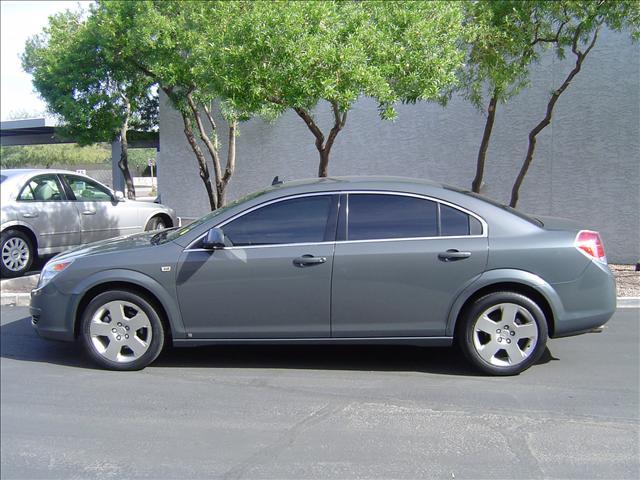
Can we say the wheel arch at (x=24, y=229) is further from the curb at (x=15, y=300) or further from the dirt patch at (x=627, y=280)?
the dirt patch at (x=627, y=280)

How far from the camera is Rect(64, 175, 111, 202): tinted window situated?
10125 mm

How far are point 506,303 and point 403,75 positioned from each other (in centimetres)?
398

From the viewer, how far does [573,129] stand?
11.1m

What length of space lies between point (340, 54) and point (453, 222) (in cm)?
322

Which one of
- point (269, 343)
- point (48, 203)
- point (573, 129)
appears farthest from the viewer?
point (573, 129)

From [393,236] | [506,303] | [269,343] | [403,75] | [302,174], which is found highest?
[403,75]

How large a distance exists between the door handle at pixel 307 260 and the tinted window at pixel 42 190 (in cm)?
602

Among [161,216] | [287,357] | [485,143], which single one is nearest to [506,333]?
[287,357]

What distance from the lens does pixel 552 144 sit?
11.2 metres

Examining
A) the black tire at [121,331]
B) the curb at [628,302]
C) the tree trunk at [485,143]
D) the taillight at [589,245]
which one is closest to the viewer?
the taillight at [589,245]

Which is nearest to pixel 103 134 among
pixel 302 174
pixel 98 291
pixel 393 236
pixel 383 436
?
pixel 302 174

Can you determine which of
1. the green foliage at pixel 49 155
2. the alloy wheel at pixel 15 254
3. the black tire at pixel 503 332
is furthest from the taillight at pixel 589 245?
the green foliage at pixel 49 155

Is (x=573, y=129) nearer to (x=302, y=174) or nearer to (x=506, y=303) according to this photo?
(x=302, y=174)

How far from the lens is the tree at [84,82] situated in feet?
43.1
